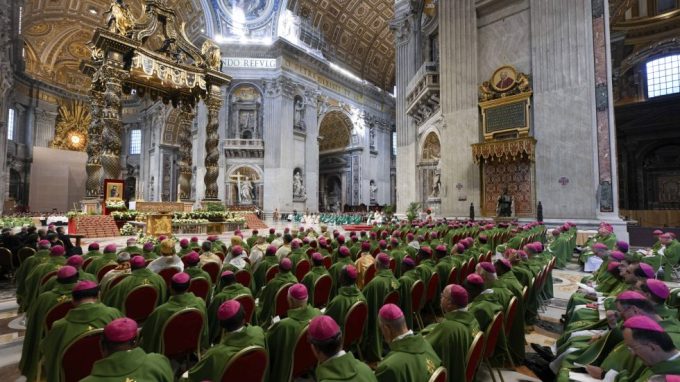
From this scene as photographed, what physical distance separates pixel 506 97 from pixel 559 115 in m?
2.02

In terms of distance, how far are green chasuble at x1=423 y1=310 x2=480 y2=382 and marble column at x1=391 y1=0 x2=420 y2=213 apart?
706 inches

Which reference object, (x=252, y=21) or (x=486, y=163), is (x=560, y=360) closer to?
(x=486, y=163)

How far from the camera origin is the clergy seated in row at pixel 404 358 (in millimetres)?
1783

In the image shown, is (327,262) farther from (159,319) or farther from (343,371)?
(343,371)

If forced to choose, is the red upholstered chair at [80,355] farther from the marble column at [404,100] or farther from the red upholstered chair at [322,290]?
the marble column at [404,100]

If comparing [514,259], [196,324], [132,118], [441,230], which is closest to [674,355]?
[196,324]

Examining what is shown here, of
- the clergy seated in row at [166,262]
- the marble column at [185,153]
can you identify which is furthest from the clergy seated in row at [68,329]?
the marble column at [185,153]

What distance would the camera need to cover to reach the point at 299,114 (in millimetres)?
28031

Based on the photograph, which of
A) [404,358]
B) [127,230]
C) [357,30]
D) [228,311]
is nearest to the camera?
[404,358]

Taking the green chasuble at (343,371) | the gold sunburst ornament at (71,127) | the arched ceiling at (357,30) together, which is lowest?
the green chasuble at (343,371)

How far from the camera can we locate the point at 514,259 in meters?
4.65

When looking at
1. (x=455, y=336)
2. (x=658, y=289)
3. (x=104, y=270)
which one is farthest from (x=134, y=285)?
(x=658, y=289)

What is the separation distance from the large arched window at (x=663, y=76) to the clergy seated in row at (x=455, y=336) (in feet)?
84.5

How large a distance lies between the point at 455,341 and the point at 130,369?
1.87m
